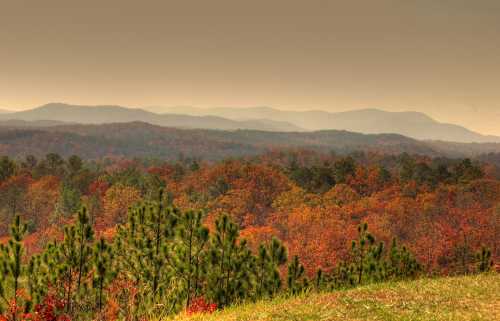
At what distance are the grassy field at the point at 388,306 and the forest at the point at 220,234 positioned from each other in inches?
147

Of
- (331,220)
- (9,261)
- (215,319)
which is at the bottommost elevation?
(331,220)

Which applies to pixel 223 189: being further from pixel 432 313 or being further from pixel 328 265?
pixel 432 313

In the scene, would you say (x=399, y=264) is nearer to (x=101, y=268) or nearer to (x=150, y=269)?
(x=150, y=269)

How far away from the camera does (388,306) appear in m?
17.4

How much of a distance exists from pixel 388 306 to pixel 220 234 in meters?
10.4

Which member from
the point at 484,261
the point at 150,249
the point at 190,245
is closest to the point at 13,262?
the point at 150,249

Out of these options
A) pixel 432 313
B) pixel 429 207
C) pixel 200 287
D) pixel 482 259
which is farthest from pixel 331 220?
pixel 432 313

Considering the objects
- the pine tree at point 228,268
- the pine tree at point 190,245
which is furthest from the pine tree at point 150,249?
the pine tree at point 228,268

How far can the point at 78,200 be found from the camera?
121062 millimetres

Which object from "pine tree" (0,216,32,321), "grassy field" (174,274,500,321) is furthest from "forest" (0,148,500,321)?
"grassy field" (174,274,500,321)

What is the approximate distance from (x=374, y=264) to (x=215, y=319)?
699 inches

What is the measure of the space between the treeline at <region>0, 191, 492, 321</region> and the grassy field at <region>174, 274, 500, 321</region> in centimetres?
385

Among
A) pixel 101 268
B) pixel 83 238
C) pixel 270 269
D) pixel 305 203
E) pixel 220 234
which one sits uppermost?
pixel 83 238

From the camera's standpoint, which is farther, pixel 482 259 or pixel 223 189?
pixel 223 189
